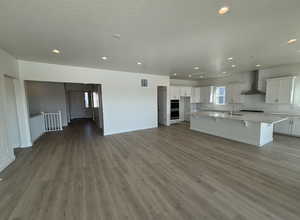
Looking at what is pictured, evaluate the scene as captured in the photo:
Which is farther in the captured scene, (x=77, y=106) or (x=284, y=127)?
(x=77, y=106)

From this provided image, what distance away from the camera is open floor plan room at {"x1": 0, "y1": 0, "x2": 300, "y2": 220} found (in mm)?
1760

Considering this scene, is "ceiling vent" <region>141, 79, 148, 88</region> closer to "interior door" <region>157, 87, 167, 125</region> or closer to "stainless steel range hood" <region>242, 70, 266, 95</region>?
"interior door" <region>157, 87, 167, 125</region>

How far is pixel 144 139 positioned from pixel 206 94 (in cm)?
560

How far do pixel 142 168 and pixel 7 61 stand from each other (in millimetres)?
4491

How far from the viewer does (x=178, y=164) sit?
3062 mm

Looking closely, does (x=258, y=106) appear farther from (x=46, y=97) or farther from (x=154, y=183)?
(x=46, y=97)

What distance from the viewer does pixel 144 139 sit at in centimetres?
498

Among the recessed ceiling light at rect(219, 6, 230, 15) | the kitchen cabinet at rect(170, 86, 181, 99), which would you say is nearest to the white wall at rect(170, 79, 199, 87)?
the kitchen cabinet at rect(170, 86, 181, 99)

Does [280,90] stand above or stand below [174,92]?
below

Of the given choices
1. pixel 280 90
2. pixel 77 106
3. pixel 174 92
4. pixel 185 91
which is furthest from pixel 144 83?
pixel 77 106

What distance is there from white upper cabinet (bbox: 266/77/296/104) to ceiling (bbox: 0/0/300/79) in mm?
2275

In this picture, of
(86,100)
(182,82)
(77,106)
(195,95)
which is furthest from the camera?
(86,100)

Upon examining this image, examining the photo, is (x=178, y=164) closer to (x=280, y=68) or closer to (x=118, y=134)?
(x=118, y=134)

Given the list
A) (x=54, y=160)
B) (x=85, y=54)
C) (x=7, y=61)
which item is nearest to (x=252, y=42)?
(x=85, y=54)
